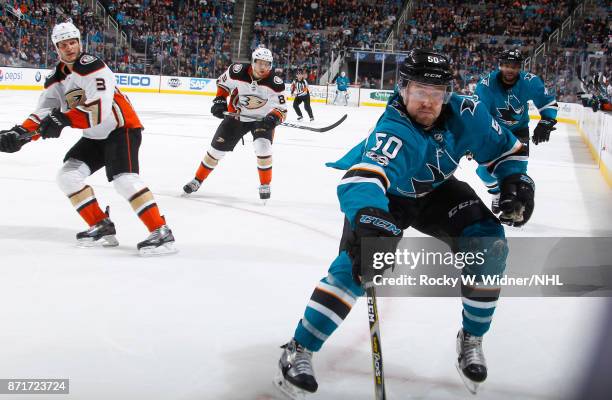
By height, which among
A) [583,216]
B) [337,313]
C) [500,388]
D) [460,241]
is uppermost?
[460,241]

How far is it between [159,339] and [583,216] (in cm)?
→ 404

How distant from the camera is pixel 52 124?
3635 mm

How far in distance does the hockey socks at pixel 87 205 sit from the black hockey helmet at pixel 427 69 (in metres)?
2.41

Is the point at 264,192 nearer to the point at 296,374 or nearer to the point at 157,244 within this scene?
the point at 157,244

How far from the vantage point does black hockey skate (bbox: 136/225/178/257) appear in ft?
12.7

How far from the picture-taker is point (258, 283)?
347 cm

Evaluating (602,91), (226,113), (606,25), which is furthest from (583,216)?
(606,25)

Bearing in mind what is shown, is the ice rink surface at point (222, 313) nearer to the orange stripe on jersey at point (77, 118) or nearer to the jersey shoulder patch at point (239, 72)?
the orange stripe on jersey at point (77, 118)

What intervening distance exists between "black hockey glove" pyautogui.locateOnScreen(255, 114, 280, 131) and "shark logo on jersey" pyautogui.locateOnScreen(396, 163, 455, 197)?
3.42m

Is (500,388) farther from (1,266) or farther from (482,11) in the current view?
(482,11)

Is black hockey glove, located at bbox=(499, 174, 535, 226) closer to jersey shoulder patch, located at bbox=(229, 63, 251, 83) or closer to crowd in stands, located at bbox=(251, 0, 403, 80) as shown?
jersey shoulder patch, located at bbox=(229, 63, 251, 83)

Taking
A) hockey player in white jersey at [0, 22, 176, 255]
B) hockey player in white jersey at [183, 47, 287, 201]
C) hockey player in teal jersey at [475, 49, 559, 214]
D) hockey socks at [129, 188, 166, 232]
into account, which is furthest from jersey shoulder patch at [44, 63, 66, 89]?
hockey player in teal jersey at [475, 49, 559, 214]

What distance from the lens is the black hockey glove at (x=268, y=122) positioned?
5664 millimetres

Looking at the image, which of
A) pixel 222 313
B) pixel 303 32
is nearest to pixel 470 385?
pixel 222 313
